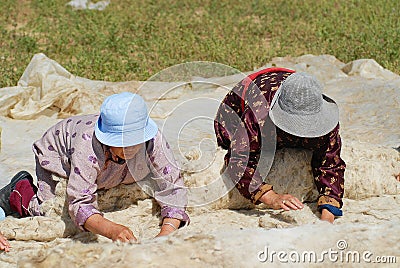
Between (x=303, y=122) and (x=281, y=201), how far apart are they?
358mm

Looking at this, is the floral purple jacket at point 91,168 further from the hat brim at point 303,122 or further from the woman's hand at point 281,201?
the hat brim at point 303,122

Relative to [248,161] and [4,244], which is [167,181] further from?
[4,244]

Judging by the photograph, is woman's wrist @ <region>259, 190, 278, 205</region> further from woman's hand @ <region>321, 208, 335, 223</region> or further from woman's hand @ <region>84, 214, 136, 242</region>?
woman's hand @ <region>84, 214, 136, 242</region>

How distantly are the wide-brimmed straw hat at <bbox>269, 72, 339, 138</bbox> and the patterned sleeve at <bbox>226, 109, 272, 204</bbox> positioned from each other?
0.14m

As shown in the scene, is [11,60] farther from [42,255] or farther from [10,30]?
[42,255]

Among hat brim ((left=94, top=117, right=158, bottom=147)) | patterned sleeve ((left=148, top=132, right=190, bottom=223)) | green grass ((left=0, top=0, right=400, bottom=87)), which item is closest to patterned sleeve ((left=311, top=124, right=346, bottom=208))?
patterned sleeve ((left=148, top=132, right=190, bottom=223))

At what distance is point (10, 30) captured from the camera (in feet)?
24.5

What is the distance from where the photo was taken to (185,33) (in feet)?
24.0

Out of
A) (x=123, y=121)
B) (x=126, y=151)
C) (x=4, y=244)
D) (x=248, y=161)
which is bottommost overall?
(x=4, y=244)

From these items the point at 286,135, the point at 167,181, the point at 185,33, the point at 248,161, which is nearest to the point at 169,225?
the point at 167,181

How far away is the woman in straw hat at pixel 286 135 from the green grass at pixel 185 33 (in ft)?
10.4

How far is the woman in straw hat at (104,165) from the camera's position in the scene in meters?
2.57

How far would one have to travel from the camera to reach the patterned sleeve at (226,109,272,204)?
284 centimetres

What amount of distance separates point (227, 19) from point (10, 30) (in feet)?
8.65
